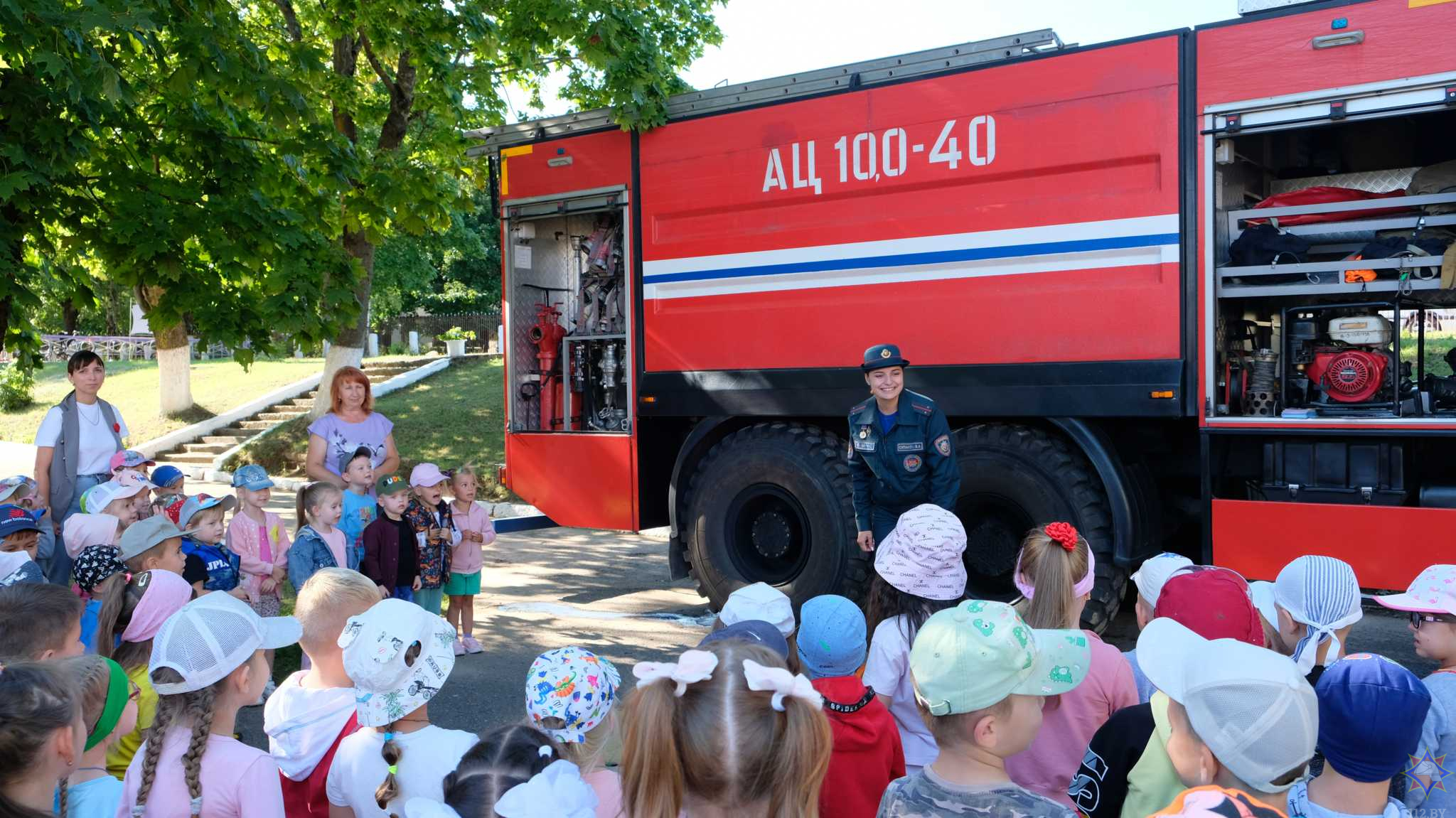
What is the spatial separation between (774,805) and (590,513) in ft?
18.1

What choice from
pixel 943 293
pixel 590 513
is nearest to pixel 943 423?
pixel 943 293

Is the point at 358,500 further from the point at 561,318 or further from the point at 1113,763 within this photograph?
the point at 1113,763

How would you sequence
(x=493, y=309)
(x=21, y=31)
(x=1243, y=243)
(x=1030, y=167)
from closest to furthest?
(x=21, y=31) < (x=1243, y=243) < (x=1030, y=167) < (x=493, y=309)

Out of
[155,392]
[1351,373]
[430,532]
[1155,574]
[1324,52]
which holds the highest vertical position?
[1324,52]

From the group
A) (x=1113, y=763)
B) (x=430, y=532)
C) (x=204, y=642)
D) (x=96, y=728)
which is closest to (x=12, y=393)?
(x=430, y=532)

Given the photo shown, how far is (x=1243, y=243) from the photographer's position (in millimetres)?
5324

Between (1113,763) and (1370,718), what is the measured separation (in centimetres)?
61

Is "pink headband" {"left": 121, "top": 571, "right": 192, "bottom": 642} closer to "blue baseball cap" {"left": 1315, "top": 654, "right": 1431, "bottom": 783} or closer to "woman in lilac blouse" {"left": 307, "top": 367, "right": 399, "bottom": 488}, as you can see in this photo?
"woman in lilac blouse" {"left": 307, "top": 367, "right": 399, "bottom": 488}

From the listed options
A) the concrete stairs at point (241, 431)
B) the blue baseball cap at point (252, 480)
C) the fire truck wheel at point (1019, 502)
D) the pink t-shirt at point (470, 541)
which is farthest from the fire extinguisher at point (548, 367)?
the concrete stairs at point (241, 431)

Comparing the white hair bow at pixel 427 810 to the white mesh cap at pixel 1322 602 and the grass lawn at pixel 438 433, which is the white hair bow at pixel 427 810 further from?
the grass lawn at pixel 438 433

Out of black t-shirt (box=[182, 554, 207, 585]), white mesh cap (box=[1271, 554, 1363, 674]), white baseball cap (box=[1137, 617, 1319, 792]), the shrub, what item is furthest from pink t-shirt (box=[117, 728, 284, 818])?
the shrub

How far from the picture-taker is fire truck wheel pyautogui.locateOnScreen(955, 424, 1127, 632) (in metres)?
5.70

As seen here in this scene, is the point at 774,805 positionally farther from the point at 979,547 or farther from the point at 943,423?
the point at 979,547

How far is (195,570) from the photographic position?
4637 mm
